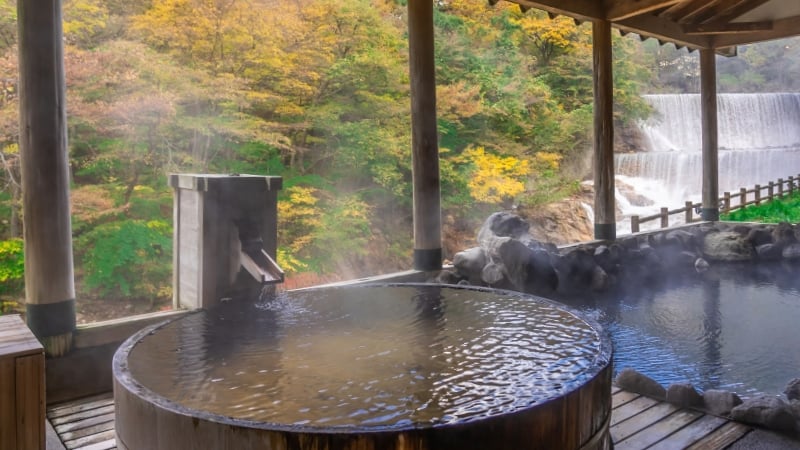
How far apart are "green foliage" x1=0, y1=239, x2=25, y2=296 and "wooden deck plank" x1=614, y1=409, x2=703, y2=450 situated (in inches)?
209

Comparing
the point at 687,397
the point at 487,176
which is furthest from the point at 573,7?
the point at 687,397

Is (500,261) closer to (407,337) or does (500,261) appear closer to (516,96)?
(407,337)

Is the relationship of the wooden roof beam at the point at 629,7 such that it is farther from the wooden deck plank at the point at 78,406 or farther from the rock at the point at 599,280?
the wooden deck plank at the point at 78,406

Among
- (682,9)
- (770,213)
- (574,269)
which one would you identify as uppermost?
(682,9)

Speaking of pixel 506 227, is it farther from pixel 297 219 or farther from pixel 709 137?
pixel 709 137

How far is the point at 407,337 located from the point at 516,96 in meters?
7.65

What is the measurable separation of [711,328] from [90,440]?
14.2 ft

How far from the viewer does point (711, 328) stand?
451 centimetres

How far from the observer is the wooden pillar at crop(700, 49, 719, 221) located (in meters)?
8.31

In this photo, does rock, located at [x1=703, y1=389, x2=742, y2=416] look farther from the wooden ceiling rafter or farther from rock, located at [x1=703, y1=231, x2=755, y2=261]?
rock, located at [x1=703, y1=231, x2=755, y2=261]

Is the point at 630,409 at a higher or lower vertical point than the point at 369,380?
lower

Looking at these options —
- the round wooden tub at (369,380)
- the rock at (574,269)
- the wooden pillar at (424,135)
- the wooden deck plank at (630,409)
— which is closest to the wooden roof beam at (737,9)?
the rock at (574,269)

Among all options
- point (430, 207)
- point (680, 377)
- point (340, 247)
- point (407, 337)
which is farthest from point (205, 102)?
point (680, 377)

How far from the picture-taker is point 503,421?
A: 148 centimetres
